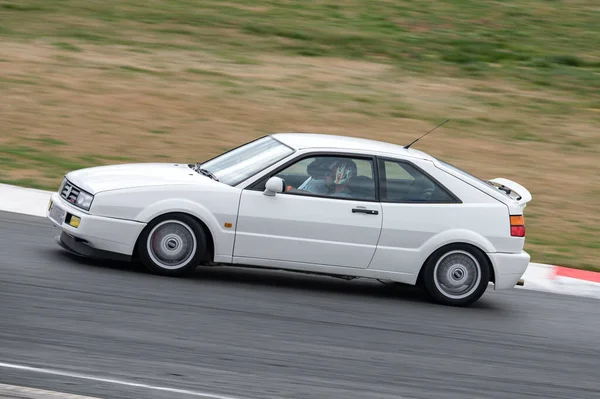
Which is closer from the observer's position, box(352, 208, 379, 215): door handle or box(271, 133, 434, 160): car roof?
box(352, 208, 379, 215): door handle

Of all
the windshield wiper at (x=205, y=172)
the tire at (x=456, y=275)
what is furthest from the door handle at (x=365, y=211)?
the windshield wiper at (x=205, y=172)

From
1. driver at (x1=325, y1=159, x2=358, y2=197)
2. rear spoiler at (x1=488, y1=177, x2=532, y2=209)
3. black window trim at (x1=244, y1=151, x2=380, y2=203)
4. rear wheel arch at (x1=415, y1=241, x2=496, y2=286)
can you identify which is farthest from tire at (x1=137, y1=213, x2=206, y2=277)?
A: rear spoiler at (x1=488, y1=177, x2=532, y2=209)

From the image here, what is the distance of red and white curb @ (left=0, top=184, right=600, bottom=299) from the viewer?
1049cm

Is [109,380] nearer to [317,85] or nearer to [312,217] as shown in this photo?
[312,217]

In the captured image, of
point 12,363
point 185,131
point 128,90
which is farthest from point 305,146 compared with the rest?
point 128,90

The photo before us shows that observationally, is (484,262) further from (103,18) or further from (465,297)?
(103,18)

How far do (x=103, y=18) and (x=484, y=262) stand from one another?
17333 mm

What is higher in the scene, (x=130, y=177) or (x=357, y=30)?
(x=357, y=30)

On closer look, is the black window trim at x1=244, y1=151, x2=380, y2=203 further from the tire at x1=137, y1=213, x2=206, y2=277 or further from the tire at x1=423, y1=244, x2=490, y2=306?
the tire at x1=423, y1=244, x2=490, y2=306

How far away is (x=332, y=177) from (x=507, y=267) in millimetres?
1924

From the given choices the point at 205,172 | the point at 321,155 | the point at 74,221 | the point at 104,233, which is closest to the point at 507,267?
the point at 321,155

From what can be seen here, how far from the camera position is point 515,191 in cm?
964

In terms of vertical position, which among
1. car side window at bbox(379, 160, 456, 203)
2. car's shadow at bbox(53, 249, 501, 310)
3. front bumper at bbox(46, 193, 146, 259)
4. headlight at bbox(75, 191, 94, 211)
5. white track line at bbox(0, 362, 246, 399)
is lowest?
white track line at bbox(0, 362, 246, 399)

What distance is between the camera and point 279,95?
1930 centimetres
